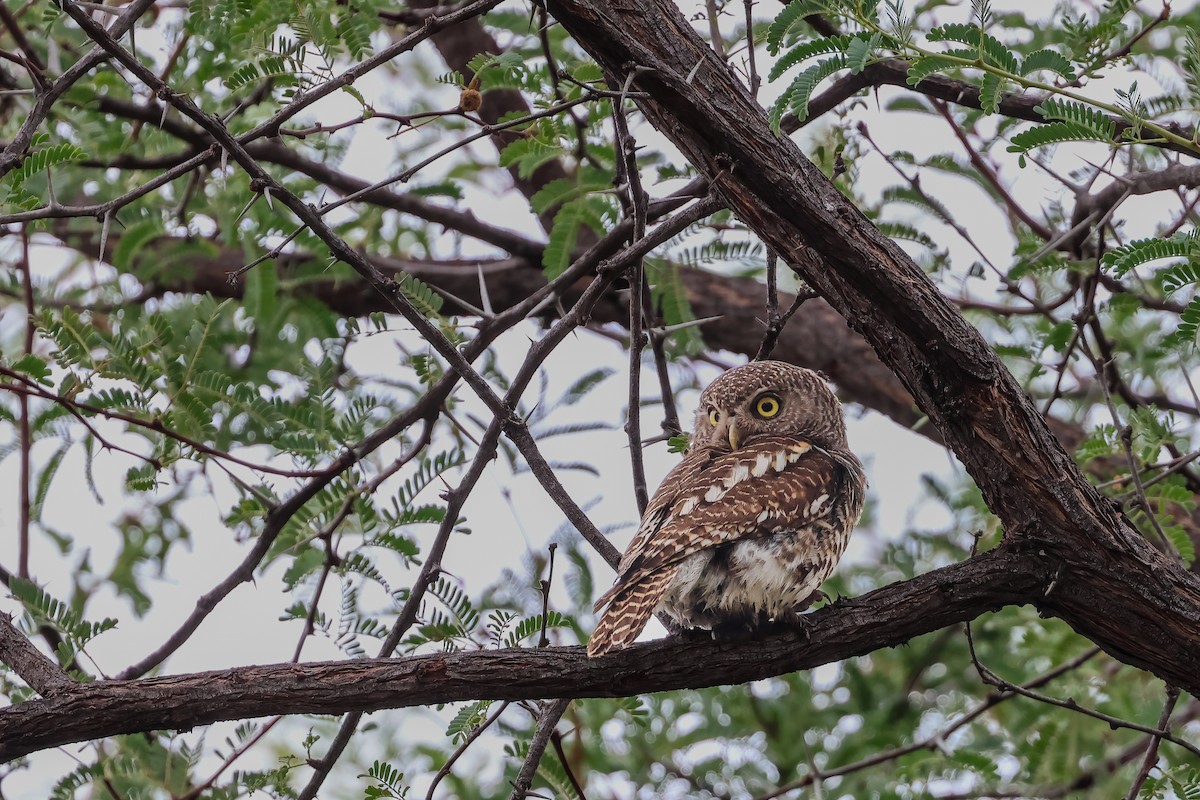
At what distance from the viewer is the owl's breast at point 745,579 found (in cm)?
295

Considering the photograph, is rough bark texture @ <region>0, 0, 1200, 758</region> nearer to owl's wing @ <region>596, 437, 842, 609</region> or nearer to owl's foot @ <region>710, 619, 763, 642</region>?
owl's foot @ <region>710, 619, 763, 642</region>

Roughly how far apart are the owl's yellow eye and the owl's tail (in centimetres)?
116

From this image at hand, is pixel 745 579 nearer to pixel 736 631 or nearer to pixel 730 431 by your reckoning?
pixel 736 631

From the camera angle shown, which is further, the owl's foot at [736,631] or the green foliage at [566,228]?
the green foliage at [566,228]

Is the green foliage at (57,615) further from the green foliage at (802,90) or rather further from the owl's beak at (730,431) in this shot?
the green foliage at (802,90)

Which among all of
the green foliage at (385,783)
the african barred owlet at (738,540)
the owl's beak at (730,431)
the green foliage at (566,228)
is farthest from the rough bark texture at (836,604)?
the green foliage at (566,228)

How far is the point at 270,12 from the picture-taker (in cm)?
376

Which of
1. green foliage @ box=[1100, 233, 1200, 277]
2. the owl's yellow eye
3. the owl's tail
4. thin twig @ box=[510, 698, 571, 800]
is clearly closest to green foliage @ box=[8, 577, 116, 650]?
thin twig @ box=[510, 698, 571, 800]

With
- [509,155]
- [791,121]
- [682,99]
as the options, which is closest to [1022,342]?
[791,121]

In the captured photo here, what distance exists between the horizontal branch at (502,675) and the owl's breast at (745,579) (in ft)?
0.53

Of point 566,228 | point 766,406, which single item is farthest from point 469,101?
point 766,406

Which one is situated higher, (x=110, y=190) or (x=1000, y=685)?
(x=110, y=190)

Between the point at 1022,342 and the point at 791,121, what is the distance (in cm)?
177

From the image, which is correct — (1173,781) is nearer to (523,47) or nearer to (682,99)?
(682,99)
